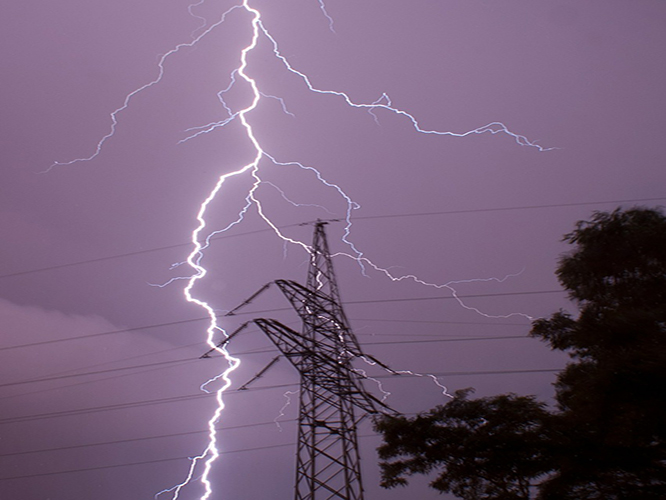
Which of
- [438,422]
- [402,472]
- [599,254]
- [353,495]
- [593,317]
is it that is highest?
[599,254]

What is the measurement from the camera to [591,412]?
18.4ft

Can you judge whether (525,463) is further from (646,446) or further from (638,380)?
(638,380)

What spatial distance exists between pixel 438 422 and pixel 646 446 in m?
3.41

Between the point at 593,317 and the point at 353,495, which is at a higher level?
the point at 593,317

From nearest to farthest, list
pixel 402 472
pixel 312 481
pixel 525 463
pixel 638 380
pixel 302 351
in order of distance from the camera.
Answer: pixel 638 380 → pixel 525 463 → pixel 402 472 → pixel 312 481 → pixel 302 351

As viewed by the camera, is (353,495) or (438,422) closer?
(438,422)

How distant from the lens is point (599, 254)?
723 centimetres

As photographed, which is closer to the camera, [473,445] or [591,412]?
[591,412]

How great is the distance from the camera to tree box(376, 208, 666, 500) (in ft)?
17.5

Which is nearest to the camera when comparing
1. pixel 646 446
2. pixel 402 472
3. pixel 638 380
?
pixel 638 380

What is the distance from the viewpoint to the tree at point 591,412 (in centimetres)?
534

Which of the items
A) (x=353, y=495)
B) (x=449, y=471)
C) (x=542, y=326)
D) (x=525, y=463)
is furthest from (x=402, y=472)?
(x=542, y=326)

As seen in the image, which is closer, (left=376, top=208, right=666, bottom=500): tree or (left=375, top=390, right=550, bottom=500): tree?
(left=376, top=208, right=666, bottom=500): tree

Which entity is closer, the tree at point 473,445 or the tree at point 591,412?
the tree at point 591,412
